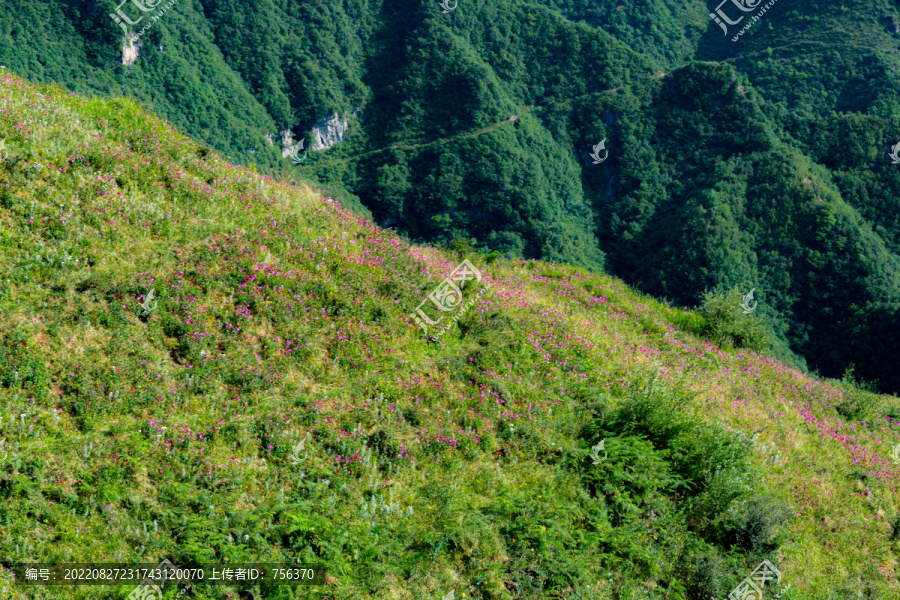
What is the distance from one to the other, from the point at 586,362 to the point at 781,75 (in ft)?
614

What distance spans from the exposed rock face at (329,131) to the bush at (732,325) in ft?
488

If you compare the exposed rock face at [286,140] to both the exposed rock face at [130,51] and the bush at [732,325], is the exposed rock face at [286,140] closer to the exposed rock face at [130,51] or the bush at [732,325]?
the exposed rock face at [130,51]

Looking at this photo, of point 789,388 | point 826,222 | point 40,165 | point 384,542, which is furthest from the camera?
point 826,222

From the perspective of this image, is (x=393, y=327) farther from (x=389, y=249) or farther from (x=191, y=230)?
(x=191, y=230)

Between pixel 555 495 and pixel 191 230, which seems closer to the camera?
pixel 555 495

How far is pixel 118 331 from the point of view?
302 inches

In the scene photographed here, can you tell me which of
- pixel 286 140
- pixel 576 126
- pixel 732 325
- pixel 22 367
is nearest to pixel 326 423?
pixel 22 367

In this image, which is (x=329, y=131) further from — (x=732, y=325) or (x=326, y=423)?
(x=326, y=423)

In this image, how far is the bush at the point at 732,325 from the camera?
1636 centimetres

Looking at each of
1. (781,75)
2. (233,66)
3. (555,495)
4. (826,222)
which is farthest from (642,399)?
(781,75)

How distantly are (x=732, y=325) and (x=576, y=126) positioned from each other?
15181cm

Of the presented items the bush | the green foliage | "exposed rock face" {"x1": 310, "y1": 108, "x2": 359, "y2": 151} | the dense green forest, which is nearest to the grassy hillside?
the green foliage

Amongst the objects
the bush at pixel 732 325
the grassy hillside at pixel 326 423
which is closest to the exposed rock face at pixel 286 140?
the bush at pixel 732 325

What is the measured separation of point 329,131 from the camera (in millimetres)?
156750
